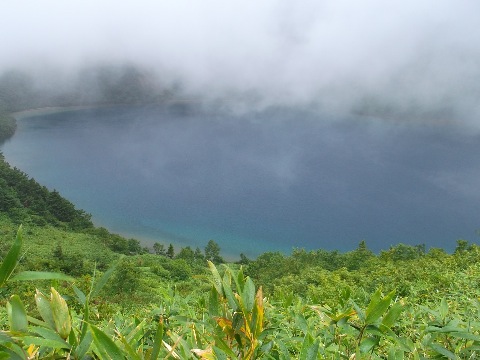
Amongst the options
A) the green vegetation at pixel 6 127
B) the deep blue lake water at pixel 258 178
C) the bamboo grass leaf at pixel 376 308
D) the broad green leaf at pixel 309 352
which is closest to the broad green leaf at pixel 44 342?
the broad green leaf at pixel 309 352

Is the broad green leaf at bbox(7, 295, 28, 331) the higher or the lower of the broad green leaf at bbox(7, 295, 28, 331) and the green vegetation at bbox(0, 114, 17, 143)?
the lower

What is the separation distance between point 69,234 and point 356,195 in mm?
19908

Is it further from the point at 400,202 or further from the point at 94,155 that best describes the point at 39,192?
the point at 400,202

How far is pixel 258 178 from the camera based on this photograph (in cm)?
3212

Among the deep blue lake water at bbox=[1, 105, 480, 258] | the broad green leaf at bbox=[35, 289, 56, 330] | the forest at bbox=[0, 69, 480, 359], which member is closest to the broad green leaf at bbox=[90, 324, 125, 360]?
the forest at bbox=[0, 69, 480, 359]

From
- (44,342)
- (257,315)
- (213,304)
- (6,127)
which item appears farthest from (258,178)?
(44,342)

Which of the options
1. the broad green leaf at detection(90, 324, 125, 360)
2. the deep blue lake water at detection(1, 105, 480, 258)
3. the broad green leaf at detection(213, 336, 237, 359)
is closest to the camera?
the broad green leaf at detection(90, 324, 125, 360)

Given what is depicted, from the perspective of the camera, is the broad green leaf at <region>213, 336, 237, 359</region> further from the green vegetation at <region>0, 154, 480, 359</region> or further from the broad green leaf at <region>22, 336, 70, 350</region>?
the broad green leaf at <region>22, 336, 70, 350</region>

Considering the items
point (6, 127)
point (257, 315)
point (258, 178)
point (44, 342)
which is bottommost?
point (44, 342)

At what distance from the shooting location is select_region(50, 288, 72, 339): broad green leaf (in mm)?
535

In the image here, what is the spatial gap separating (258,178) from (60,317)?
31.6 metres

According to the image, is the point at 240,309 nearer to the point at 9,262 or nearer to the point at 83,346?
the point at 83,346

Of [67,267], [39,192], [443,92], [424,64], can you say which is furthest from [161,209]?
[424,64]

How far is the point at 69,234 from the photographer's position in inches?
737
